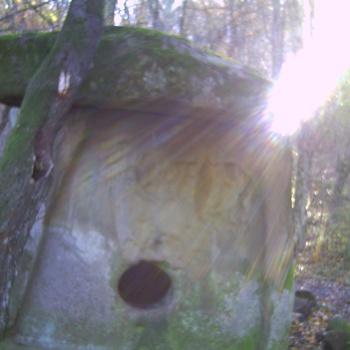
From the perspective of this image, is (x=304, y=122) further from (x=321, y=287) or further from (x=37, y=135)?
(x=37, y=135)

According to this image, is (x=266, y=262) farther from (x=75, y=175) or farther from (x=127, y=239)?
(x=75, y=175)

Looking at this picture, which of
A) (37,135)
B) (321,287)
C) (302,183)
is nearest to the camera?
(37,135)

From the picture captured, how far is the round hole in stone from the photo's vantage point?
460cm

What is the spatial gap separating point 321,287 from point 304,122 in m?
3.02

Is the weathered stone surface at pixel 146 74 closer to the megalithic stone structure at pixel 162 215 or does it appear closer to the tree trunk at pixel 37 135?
the megalithic stone structure at pixel 162 215

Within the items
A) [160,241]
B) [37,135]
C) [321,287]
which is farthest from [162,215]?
[321,287]

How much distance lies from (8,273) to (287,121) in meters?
2.26

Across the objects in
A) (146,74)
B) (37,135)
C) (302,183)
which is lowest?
(302,183)

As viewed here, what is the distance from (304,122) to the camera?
991 cm

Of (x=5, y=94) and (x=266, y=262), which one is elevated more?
(x=5, y=94)

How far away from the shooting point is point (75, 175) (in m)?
3.93

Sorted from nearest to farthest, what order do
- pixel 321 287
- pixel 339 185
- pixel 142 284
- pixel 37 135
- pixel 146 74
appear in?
1. pixel 37 135
2. pixel 146 74
3. pixel 142 284
4. pixel 321 287
5. pixel 339 185

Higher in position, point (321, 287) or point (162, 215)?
point (162, 215)

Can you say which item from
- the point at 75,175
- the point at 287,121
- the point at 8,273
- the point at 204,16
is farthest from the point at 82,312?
the point at 204,16
